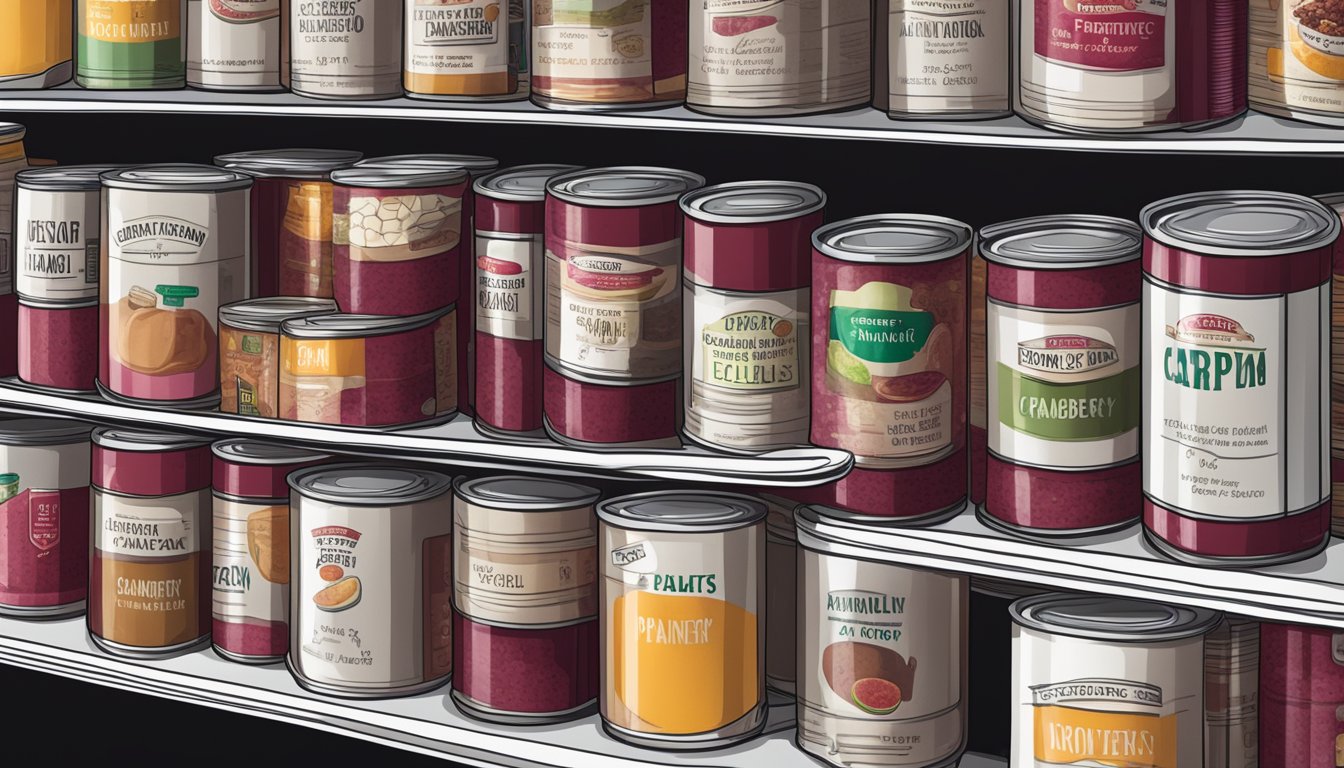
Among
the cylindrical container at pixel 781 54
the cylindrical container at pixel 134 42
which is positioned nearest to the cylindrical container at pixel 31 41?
the cylindrical container at pixel 134 42

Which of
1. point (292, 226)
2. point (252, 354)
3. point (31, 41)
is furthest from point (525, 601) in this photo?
point (31, 41)

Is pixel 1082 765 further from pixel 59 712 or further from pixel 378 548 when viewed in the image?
pixel 59 712

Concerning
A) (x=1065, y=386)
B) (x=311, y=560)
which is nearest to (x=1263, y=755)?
(x=1065, y=386)

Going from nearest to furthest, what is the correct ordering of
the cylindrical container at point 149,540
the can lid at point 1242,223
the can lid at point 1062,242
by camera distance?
1. the can lid at point 1242,223
2. the can lid at point 1062,242
3. the cylindrical container at point 149,540

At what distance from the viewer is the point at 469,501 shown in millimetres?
1764

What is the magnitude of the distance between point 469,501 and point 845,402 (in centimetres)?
47

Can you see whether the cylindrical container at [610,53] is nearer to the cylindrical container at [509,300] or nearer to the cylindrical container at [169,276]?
the cylindrical container at [509,300]

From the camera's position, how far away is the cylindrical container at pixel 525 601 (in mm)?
1748

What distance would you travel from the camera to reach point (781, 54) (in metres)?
1.57

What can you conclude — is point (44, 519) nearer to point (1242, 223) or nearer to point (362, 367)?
point (362, 367)

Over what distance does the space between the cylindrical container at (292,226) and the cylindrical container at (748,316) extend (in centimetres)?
51

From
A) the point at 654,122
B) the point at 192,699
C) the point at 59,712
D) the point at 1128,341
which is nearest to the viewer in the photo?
the point at 1128,341

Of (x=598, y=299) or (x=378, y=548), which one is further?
(x=378, y=548)

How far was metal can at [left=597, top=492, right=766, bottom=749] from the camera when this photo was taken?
65.6 inches
